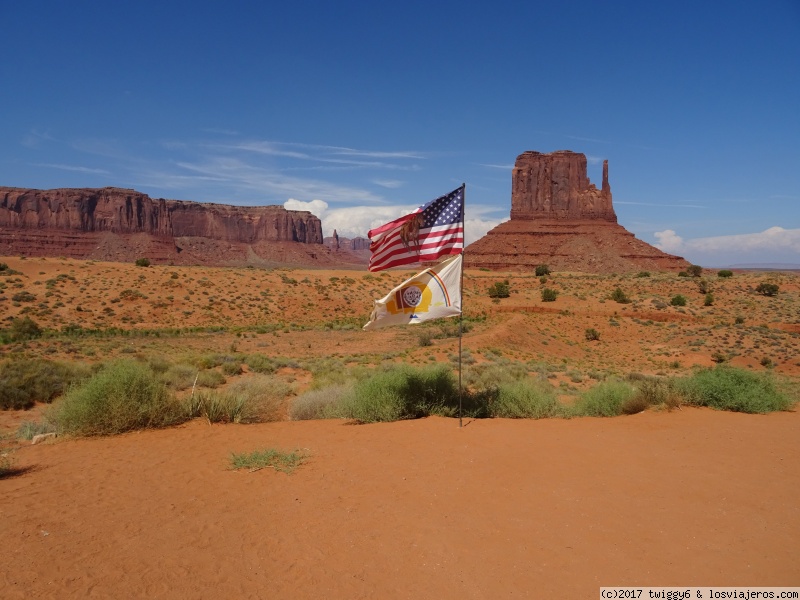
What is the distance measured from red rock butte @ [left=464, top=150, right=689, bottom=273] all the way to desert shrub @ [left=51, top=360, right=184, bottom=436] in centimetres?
8420

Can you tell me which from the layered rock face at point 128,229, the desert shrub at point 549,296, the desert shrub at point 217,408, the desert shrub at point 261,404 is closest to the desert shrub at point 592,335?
the desert shrub at point 549,296

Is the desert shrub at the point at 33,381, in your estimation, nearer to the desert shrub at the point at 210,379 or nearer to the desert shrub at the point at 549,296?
the desert shrub at the point at 210,379

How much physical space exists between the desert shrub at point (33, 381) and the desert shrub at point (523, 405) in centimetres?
1097

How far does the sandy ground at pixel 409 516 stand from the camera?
459 cm

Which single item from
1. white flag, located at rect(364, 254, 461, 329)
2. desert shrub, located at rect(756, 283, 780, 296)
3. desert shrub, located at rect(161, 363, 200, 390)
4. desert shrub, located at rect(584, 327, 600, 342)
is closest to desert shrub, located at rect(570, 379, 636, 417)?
white flag, located at rect(364, 254, 461, 329)

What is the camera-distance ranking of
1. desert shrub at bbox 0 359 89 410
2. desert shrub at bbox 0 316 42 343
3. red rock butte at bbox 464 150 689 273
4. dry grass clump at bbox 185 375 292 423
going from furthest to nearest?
red rock butte at bbox 464 150 689 273
desert shrub at bbox 0 316 42 343
desert shrub at bbox 0 359 89 410
dry grass clump at bbox 185 375 292 423

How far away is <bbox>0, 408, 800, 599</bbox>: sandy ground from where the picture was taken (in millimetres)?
4586

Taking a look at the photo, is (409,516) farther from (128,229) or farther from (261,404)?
(128,229)

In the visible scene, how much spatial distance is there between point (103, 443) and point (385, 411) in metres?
5.05

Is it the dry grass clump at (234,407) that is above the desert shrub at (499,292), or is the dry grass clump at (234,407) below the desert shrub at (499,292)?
below

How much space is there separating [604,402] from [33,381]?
15.6m

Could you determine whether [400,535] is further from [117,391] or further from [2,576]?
[117,391]

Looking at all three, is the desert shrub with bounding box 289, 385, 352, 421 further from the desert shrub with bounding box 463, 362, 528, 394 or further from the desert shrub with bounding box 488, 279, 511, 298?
the desert shrub with bounding box 488, 279, 511, 298

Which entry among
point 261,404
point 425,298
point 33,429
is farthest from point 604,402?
point 33,429
